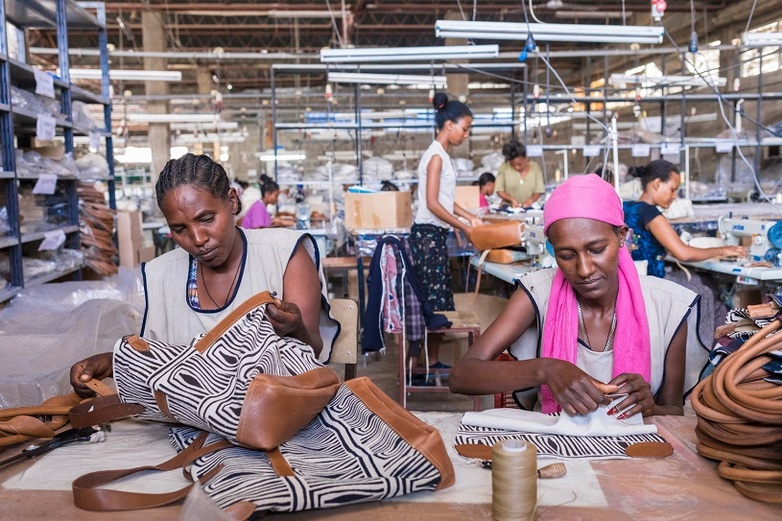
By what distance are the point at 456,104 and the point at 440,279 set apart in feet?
3.65

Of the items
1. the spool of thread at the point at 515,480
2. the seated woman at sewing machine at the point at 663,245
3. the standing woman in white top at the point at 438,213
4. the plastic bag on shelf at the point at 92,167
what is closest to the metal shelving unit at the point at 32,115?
the plastic bag on shelf at the point at 92,167

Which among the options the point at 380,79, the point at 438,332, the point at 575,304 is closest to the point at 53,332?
the point at 438,332

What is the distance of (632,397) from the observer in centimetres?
155

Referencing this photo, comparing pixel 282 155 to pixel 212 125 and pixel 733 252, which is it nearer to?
pixel 212 125

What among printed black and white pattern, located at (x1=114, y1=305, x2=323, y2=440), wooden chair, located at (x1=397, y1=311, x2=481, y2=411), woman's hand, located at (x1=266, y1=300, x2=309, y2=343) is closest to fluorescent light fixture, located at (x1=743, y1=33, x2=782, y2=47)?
wooden chair, located at (x1=397, y1=311, x2=481, y2=411)

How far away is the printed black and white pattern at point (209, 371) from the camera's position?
1.33m

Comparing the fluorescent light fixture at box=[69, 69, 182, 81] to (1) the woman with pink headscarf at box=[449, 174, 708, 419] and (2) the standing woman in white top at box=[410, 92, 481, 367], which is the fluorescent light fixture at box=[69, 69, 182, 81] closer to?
(2) the standing woman in white top at box=[410, 92, 481, 367]

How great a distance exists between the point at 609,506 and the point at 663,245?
338 centimetres

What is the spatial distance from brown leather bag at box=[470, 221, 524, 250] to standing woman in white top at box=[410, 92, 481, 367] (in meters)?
0.12

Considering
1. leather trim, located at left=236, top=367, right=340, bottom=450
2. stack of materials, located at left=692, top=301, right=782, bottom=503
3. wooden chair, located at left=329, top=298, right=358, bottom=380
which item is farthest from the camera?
wooden chair, located at left=329, top=298, right=358, bottom=380

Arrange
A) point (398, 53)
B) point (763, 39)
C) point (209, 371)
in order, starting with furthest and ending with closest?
point (398, 53)
point (763, 39)
point (209, 371)

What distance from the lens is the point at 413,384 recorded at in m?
4.55

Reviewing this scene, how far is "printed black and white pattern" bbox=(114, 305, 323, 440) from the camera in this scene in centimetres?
133

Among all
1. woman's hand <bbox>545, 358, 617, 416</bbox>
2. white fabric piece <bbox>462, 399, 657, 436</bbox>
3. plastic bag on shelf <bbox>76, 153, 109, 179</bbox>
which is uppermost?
plastic bag on shelf <bbox>76, 153, 109, 179</bbox>
